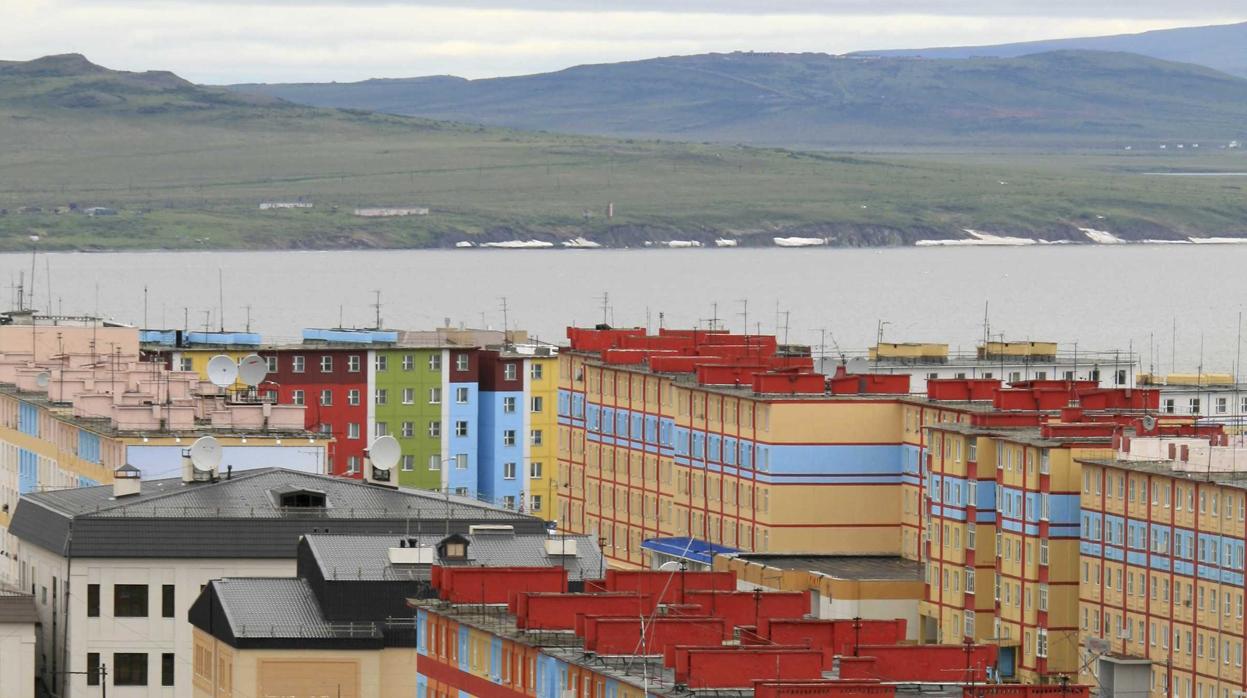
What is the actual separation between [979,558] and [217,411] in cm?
2252

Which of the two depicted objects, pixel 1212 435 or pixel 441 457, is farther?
pixel 441 457

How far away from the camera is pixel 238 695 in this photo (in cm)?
Result: 5603

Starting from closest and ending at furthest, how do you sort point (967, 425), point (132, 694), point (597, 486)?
point (132, 694), point (967, 425), point (597, 486)

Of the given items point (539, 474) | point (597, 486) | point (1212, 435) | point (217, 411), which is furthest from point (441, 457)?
point (1212, 435)

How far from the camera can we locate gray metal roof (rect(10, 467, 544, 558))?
66125mm

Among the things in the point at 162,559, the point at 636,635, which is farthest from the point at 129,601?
the point at 636,635

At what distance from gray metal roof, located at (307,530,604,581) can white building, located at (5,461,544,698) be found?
3428 millimetres

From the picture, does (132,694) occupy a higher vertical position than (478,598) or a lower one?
lower

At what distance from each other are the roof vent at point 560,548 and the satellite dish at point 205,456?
13431 mm

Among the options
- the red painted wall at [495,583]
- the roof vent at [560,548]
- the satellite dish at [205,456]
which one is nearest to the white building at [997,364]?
the satellite dish at [205,456]

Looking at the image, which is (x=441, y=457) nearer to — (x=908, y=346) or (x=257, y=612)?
(x=908, y=346)

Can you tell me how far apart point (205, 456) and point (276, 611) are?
1513 cm

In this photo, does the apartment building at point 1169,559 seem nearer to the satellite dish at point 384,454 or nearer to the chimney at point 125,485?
the satellite dish at point 384,454

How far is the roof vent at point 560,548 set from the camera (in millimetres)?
60125
